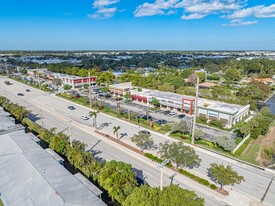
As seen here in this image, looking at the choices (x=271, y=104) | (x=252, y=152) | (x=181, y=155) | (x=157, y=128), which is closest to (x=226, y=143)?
(x=252, y=152)

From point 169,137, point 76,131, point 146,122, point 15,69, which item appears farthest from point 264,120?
point 15,69

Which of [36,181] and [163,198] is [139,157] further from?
[36,181]

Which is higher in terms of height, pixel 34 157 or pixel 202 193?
pixel 34 157

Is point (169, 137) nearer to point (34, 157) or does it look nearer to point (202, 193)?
point (202, 193)

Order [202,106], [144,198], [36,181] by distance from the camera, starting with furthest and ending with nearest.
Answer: [202,106] → [36,181] → [144,198]

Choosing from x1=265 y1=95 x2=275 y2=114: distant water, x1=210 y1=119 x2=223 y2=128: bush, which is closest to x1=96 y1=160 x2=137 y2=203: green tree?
x1=210 y1=119 x2=223 y2=128: bush

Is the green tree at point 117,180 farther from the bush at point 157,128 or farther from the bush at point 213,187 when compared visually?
the bush at point 157,128

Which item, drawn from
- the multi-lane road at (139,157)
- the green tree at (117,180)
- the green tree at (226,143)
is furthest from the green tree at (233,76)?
the green tree at (117,180)
